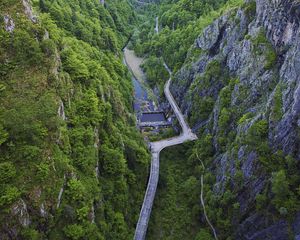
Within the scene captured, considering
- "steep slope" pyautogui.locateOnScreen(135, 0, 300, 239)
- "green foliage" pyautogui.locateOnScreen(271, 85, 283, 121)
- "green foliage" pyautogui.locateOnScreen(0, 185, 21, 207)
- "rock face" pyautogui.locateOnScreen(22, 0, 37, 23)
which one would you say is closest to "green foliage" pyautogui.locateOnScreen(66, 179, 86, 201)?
"green foliage" pyautogui.locateOnScreen(0, 185, 21, 207)

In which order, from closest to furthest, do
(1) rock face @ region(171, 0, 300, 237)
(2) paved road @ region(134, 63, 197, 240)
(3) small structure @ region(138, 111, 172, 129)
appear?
(1) rock face @ region(171, 0, 300, 237) → (2) paved road @ region(134, 63, 197, 240) → (3) small structure @ region(138, 111, 172, 129)

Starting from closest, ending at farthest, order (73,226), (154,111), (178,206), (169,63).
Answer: (73,226) < (178,206) < (154,111) < (169,63)

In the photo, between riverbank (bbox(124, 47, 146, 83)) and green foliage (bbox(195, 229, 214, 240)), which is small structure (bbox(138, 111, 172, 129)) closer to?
riverbank (bbox(124, 47, 146, 83))

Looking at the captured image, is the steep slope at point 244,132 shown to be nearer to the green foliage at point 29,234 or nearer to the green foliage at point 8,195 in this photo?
the green foliage at point 29,234

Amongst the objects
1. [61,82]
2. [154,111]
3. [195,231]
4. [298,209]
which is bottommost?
[195,231]

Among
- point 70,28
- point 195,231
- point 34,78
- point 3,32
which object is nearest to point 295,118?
point 195,231

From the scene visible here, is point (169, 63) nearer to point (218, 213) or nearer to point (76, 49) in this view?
point (76, 49)

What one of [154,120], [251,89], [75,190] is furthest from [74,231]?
[154,120]
